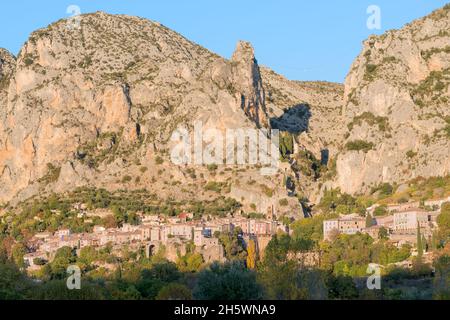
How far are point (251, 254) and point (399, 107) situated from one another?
41155 mm

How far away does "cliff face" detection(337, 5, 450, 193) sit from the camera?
13112 cm

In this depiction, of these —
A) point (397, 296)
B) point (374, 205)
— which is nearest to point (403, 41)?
point (374, 205)

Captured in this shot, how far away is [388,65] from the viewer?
144 metres

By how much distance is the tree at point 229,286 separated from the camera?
70625 millimetres

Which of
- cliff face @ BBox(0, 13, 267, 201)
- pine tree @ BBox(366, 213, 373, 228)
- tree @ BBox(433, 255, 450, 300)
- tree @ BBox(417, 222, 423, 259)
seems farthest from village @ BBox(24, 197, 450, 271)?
cliff face @ BBox(0, 13, 267, 201)

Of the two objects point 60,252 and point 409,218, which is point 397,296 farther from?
point 60,252

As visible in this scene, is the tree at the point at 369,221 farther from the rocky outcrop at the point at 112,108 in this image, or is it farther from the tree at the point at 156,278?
the tree at the point at 156,278

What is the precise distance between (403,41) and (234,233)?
154 feet

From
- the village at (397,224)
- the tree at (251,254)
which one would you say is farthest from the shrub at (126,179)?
the tree at (251,254)

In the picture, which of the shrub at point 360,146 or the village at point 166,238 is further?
the shrub at point 360,146

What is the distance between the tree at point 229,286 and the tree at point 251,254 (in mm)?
26313

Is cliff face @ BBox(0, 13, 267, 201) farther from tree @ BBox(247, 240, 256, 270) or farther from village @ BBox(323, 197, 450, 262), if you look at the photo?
tree @ BBox(247, 240, 256, 270)

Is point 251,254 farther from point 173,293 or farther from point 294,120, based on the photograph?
point 294,120
